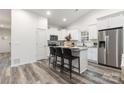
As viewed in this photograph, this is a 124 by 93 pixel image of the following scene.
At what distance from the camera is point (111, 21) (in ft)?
15.0

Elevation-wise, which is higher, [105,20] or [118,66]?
[105,20]

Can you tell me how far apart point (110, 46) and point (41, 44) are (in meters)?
4.15

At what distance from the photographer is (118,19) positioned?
4285 millimetres

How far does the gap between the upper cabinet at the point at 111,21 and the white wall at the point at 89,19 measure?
0.24 m

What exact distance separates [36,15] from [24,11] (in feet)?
2.90

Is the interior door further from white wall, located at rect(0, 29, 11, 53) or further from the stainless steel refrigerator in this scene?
white wall, located at rect(0, 29, 11, 53)

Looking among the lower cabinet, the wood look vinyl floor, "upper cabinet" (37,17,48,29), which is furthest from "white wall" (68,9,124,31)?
the wood look vinyl floor

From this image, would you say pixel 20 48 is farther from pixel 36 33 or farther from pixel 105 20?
pixel 105 20

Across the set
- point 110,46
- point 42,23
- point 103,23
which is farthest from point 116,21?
point 42,23

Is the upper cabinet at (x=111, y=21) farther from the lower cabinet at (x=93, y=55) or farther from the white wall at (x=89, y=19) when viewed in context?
the lower cabinet at (x=93, y=55)

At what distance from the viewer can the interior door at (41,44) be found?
616cm

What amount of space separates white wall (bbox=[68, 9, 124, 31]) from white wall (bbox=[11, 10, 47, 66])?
10.6ft
